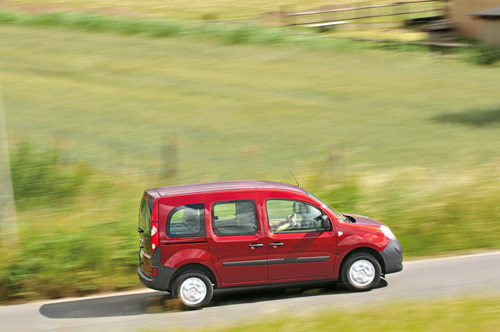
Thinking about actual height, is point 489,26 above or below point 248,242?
above

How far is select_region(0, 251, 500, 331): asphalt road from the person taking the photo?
33.2 ft

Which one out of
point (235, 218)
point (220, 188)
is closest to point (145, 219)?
point (220, 188)

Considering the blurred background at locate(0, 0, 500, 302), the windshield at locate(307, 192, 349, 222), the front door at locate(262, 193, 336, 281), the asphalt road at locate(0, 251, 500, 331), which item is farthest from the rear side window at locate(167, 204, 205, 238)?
the blurred background at locate(0, 0, 500, 302)

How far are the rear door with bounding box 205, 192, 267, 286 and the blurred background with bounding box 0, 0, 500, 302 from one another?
8.12ft

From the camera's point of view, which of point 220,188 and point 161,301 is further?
point 161,301

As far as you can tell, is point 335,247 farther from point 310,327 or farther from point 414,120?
point 414,120

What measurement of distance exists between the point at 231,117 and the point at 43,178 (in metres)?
10.4

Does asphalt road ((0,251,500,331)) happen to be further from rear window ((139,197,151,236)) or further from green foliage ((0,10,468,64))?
green foliage ((0,10,468,64))

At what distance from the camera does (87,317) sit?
10.8 m

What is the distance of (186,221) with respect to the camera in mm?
10508

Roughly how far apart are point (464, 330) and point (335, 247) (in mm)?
3124

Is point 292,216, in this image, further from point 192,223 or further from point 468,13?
point 468,13

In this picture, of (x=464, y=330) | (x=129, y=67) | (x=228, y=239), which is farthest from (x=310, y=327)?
(x=129, y=67)

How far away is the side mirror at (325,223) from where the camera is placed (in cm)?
1079
